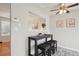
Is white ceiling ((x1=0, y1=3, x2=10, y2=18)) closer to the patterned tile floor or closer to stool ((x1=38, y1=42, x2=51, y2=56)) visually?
stool ((x1=38, y1=42, x2=51, y2=56))

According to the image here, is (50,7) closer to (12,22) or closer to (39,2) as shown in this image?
(39,2)

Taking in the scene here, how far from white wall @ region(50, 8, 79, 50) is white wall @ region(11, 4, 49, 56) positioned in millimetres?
324

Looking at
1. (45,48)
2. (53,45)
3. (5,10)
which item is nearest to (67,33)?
(53,45)

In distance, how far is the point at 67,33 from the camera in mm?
1560

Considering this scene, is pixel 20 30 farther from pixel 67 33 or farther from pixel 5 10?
pixel 67 33

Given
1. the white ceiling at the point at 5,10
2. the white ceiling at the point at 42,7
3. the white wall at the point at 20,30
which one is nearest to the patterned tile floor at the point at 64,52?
the white wall at the point at 20,30

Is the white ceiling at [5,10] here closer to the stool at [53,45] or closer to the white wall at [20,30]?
the white wall at [20,30]

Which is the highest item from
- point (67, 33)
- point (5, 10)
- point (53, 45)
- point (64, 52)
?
point (5, 10)

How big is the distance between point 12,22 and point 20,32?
18cm

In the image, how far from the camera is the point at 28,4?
1.53 meters

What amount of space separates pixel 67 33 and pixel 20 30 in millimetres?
690

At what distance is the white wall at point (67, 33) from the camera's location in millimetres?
1519

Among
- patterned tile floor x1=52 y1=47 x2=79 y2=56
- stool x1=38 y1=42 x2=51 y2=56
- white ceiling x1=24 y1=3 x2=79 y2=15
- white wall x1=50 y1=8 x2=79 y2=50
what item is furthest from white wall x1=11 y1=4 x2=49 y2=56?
patterned tile floor x1=52 y1=47 x2=79 y2=56

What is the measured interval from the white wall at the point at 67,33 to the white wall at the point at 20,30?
0.32 m
